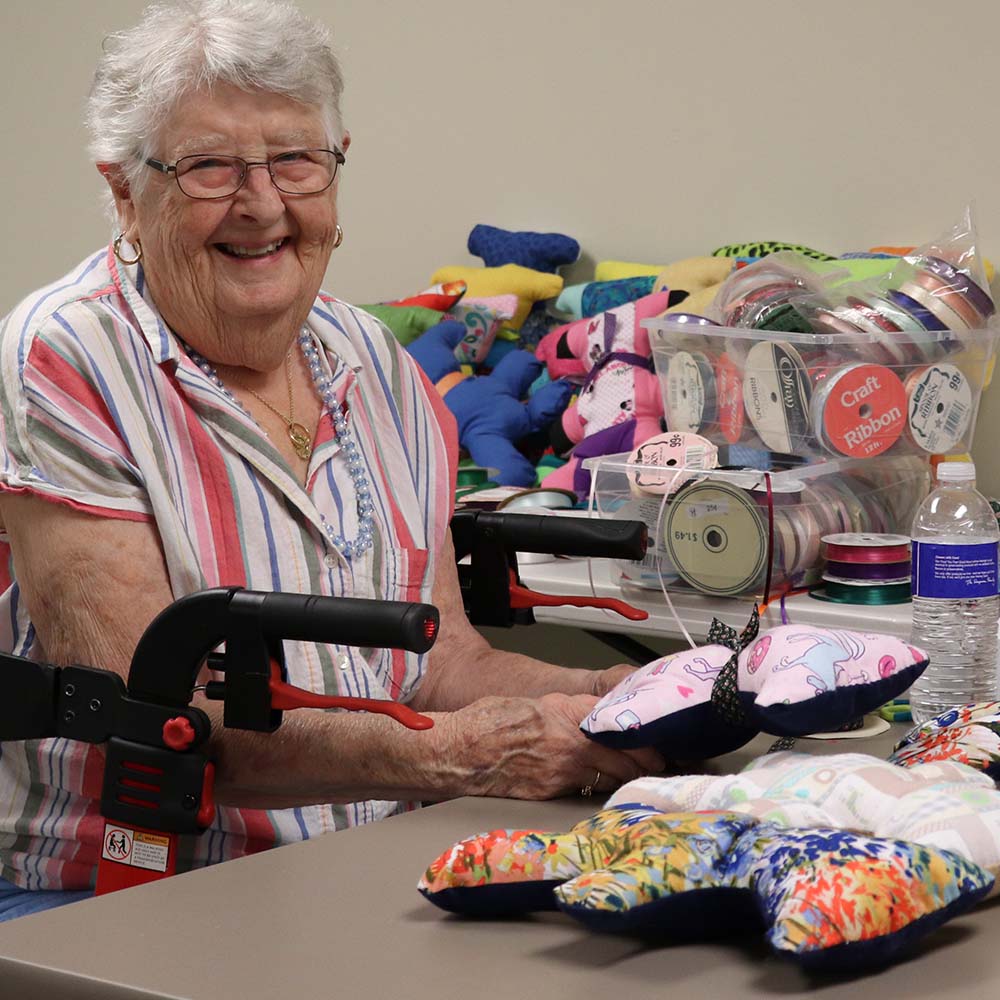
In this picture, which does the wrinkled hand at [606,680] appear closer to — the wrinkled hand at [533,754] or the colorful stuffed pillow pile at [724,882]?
the wrinkled hand at [533,754]

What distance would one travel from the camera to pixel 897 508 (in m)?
1.89

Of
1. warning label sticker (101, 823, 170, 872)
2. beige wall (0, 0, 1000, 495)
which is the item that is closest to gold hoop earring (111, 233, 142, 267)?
warning label sticker (101, 823, 170, 872)

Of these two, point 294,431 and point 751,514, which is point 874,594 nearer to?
point 751,514

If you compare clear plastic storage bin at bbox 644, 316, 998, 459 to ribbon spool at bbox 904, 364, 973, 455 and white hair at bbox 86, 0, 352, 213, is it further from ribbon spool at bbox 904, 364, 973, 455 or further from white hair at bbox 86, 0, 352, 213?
white hair at bbox 86, 0, 352, 213

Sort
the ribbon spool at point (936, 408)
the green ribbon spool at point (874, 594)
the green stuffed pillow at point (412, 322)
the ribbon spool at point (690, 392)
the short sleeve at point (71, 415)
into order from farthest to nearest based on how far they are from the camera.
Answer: the green stuffed pillow at point (412, 322), the ribbon spool at point (690, 392), the ribbon spool at point (936, 408), the green ribbon spool at point (874, 594), the short sleeve at point (71, 415)

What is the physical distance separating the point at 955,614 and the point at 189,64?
920mm

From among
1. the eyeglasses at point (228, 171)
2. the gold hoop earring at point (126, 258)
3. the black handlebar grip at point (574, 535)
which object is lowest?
the black handlebar grip at point (574, 535)

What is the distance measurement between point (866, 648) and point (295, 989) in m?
0.51

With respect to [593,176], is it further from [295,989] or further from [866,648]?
[295,989]

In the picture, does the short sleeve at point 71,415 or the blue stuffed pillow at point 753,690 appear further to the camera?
the short sleeve at point 71,415

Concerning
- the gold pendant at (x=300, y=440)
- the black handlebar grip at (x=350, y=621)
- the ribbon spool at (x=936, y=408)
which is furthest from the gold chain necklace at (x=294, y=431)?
the ribbon spool at (x=936, y=408)

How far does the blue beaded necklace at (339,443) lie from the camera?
146 cm

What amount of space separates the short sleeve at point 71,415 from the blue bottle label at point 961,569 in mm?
741

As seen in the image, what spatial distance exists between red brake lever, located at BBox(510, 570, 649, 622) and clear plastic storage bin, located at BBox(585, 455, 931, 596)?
25 centimetres
